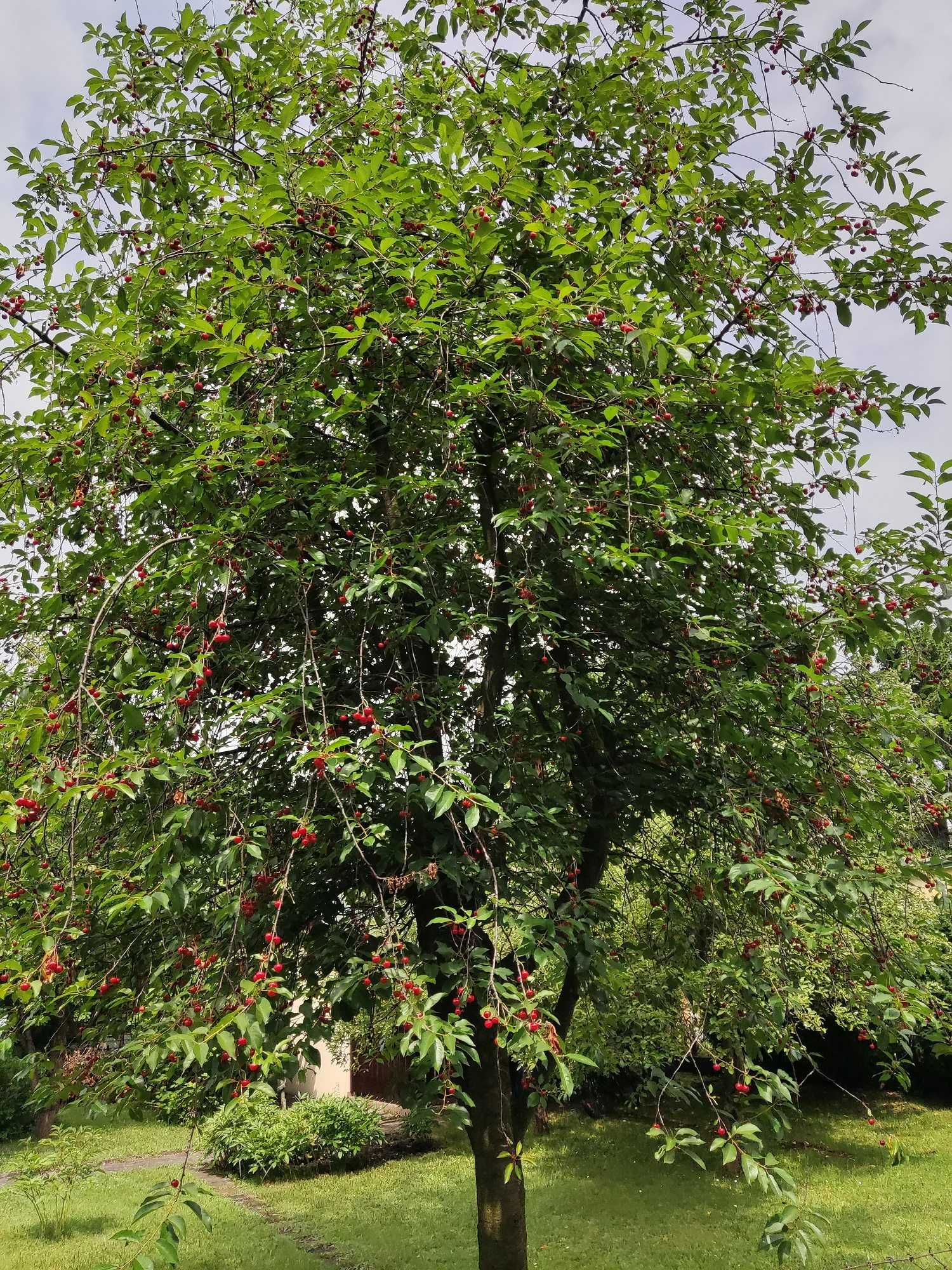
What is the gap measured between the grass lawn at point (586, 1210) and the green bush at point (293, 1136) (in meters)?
0.36

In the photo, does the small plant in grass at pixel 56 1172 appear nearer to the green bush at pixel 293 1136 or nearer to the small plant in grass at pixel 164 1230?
the green bush at pixel 293 1136

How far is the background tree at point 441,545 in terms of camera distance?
10.3ft

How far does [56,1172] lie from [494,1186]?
6043 millimetres

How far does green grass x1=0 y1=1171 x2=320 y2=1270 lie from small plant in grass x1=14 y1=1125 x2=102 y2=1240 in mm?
141

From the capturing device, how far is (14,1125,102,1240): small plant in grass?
26.5ft

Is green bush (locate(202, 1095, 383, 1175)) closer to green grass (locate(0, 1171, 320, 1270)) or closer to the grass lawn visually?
the grass lawn

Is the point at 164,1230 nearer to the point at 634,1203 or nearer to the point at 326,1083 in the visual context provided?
the point at 634,1203

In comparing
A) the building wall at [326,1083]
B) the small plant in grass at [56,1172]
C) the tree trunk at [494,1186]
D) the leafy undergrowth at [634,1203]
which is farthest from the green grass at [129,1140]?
the tree trunk at [494,1186]

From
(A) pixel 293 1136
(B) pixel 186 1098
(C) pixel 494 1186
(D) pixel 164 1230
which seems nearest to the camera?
(D) pixel 164 1230

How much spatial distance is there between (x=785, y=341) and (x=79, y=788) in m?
4.05

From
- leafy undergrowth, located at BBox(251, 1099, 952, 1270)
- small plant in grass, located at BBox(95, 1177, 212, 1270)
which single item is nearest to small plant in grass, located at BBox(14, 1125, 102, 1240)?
leafy undergrowth, located at BBox(251, 1099, 952, 1270)

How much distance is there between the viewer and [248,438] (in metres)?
3.46

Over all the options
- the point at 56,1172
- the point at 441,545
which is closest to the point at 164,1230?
the point at 441,545

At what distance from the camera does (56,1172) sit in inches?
330
